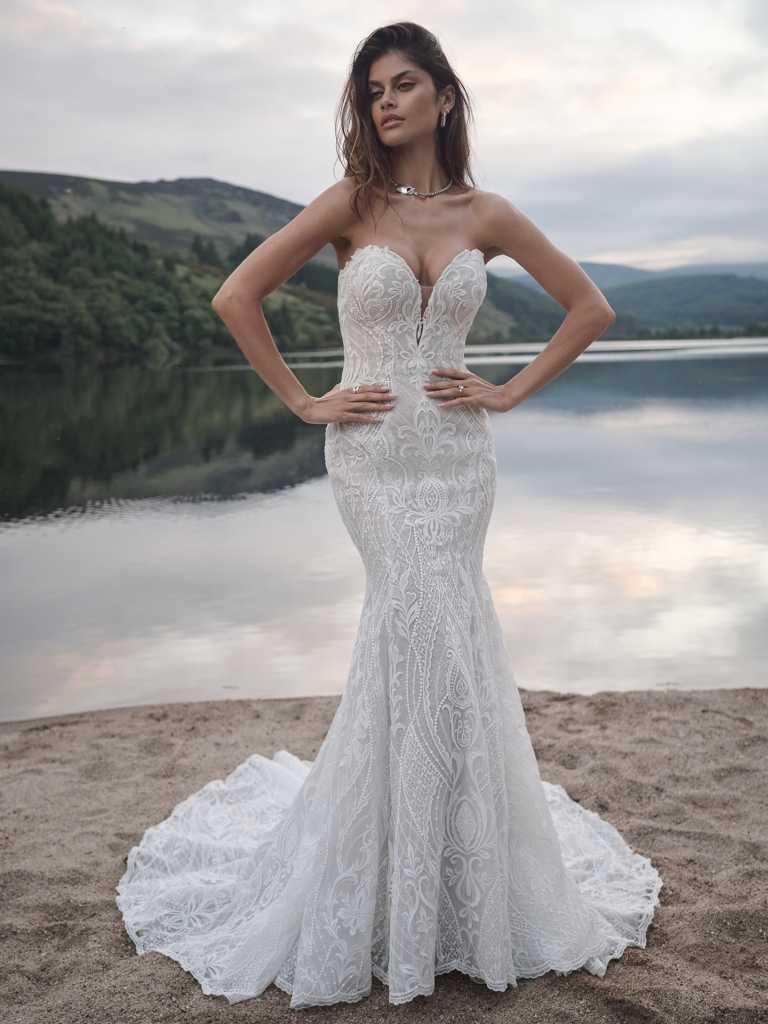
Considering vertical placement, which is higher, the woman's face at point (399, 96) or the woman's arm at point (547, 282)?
the woman's face at point (399, 96)

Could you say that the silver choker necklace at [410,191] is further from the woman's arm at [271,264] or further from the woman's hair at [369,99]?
the woman's arm at [271,264]

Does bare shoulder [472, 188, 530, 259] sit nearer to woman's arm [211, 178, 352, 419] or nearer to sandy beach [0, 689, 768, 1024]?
woman's arm [211, 178, 352, 419]

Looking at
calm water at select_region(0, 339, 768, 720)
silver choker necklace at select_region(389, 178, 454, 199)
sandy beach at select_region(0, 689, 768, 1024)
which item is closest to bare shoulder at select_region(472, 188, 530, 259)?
silver choker necklace at select_region(389, 178, 454, 199)

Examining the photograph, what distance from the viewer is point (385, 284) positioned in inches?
117

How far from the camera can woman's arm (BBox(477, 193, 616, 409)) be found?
318cm

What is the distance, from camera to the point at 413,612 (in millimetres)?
3000

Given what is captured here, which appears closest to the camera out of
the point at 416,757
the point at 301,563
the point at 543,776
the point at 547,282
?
the point at 416,757

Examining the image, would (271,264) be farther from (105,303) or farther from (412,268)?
(105,303)

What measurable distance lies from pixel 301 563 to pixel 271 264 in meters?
6.99

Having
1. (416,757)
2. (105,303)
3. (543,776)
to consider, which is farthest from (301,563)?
(105,303)

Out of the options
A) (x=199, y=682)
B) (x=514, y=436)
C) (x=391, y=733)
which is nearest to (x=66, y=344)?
(x=514, y=436)

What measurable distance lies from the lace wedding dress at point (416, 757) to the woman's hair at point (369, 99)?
276 millimetres

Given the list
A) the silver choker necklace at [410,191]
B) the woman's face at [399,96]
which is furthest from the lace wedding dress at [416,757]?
the woman's face at [399,96]

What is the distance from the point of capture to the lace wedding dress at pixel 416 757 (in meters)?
2.98
